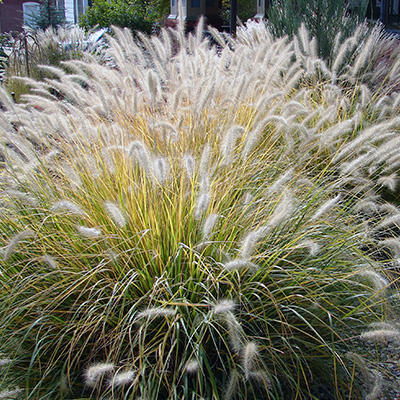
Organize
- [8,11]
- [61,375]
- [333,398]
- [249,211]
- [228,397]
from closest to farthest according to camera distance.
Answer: [228,397] < [61,375] < [333,398] < [249,211] < [8,11]

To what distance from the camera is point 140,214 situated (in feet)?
7.70

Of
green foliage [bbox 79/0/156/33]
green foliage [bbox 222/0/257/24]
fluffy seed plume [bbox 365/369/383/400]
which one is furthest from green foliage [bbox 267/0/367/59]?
green foliage [bbox 222/0/257/24]

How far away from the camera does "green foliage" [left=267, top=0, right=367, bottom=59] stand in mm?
6492

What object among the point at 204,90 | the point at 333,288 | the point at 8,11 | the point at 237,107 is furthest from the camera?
the point at 8,11

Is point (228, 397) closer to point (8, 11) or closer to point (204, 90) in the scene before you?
point (204, 90)

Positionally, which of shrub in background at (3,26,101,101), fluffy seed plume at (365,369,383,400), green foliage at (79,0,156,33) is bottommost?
fluffy seed plume at (365,369,383,400)

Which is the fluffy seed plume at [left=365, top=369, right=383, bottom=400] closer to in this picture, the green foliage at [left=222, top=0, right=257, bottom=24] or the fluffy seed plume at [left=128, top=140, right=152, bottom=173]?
the fluffy seed plume at [left=128, top=140, right=152, bottom=173]

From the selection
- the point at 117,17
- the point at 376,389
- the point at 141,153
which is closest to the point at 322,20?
the point at 141,153

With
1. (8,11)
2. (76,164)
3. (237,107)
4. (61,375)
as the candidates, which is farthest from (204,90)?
(8,11)

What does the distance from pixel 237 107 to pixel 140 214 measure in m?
1.44

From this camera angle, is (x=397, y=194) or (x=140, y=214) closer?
(x=140, y=214)

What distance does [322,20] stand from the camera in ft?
22.3

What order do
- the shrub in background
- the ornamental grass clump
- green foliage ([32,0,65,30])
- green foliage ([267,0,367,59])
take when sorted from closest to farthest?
the ornamental grass clump < green foliage ([267,0,367,59]) < the shrub in background < green foliage ([32,0,65,30])

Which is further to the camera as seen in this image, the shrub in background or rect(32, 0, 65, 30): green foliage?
rect(32, 0, 65, 30): green foliage
